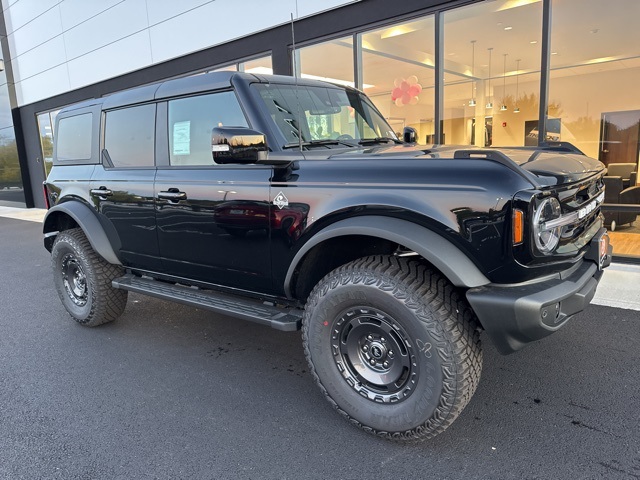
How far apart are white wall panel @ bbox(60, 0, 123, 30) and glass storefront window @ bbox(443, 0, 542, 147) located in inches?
332

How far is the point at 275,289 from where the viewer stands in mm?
2924

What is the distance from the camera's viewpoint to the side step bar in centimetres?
280

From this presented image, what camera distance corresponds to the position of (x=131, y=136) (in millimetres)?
3799

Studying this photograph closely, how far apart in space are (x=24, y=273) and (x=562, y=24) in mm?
9503

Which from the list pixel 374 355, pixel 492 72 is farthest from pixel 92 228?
pixel 492 72

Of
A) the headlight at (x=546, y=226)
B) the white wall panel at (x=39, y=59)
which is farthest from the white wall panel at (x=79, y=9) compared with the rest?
the headlight at (x=546, y=226)

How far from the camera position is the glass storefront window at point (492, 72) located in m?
7.25

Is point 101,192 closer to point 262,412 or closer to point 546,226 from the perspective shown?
point 262,412

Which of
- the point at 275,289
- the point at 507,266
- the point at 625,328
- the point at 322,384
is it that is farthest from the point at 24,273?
the point at 625,328

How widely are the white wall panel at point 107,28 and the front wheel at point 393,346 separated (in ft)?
35.4

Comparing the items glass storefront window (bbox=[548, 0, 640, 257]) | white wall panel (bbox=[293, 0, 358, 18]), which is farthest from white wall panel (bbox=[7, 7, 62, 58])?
glass storefront window (bbox=[548, 0, 640, 257])

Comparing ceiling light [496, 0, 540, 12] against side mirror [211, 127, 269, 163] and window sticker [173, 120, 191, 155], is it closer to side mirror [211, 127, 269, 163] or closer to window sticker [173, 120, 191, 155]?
window sticker [173, 120, 191, 155]

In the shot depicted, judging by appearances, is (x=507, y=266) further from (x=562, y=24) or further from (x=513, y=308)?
(x=562, y=24)

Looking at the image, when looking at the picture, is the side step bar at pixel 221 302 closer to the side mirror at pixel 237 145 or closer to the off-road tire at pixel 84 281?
the off-road tire at pixel 84 281
